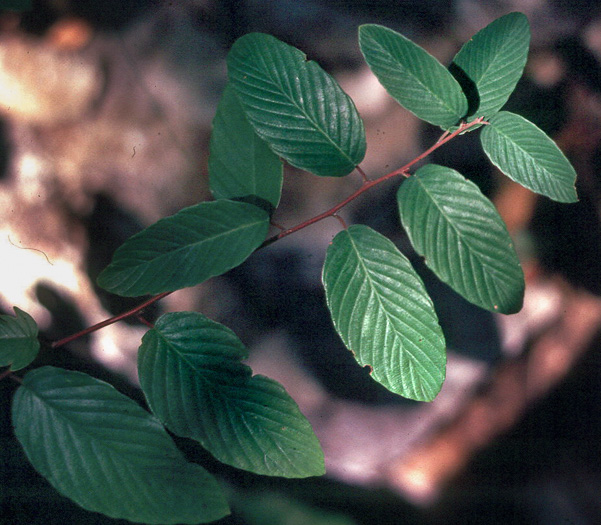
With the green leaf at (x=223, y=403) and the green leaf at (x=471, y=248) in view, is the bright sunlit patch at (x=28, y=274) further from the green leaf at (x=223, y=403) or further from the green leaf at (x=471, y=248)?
the green leaf at (x=471, y=248)

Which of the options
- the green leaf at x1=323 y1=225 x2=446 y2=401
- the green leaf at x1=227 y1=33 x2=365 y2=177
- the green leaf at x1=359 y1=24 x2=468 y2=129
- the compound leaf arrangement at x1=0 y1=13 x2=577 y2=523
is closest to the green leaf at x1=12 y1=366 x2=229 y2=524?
the compound leaf arrangement at x1=0 y1=13 x2=577 y2=523

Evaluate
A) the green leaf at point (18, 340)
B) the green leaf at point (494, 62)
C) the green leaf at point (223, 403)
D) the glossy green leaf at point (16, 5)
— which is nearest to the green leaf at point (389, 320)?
the green leaf at point (223, 403)

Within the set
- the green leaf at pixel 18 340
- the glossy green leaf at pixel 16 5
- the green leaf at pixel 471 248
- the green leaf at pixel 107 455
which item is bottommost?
the green leaf at pixel 107 455

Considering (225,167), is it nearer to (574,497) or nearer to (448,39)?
(448,39)

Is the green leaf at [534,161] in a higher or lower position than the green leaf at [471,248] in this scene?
higher

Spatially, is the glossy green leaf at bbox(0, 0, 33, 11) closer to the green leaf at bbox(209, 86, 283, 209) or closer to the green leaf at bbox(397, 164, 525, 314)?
the green leaf at bbox(209, 86, 283, 209)

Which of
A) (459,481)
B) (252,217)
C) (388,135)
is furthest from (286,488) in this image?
(388,135)

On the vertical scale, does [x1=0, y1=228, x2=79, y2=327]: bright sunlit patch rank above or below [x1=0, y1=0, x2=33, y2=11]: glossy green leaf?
below
